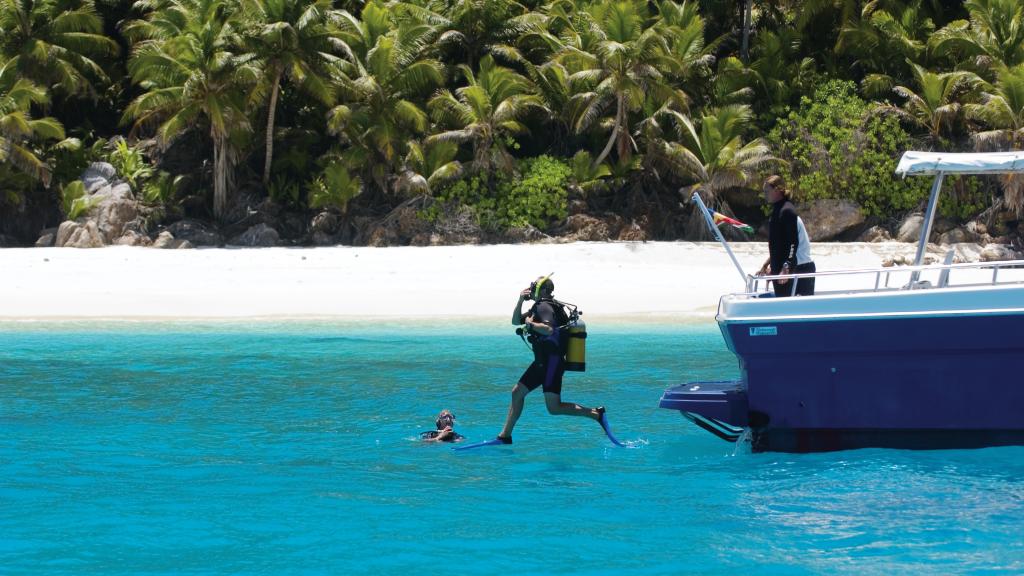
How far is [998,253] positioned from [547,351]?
2281cm

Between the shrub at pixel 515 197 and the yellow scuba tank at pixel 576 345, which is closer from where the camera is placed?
the yellow scuba tank at pixel 576 345

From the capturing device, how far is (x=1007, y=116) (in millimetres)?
28719

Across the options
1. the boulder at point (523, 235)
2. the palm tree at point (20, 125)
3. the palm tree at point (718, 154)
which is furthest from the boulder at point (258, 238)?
the palm tree at point (718, 154)

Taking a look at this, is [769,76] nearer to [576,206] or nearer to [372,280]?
[576,206]

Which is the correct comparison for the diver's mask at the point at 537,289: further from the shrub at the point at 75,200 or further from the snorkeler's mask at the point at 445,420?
the shrub at the point at 75,200

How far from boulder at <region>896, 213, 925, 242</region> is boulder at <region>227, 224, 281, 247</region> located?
16257 mm

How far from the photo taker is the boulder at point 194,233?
3042cm

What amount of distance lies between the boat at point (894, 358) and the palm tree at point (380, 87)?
21883mm

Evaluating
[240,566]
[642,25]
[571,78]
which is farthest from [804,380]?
[642,25]

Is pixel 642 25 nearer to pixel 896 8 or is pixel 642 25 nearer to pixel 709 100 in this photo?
pixel 709 100

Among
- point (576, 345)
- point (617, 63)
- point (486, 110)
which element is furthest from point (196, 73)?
point (576, 345)

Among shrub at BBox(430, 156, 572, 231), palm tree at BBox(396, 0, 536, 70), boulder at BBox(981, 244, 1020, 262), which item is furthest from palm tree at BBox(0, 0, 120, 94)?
boulder at BBox(981, 244, 1020, 262)

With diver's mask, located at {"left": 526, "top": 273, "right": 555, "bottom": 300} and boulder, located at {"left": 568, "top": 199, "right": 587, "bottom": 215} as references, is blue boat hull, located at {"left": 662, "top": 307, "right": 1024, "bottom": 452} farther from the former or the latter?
boulder, located at {"left": 568, "top": 199, "right": 587, "bottom": 215}

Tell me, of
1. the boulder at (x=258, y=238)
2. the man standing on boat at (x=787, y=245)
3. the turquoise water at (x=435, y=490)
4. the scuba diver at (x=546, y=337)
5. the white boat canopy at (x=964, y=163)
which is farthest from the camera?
the boulder at (x=258, y=238)
